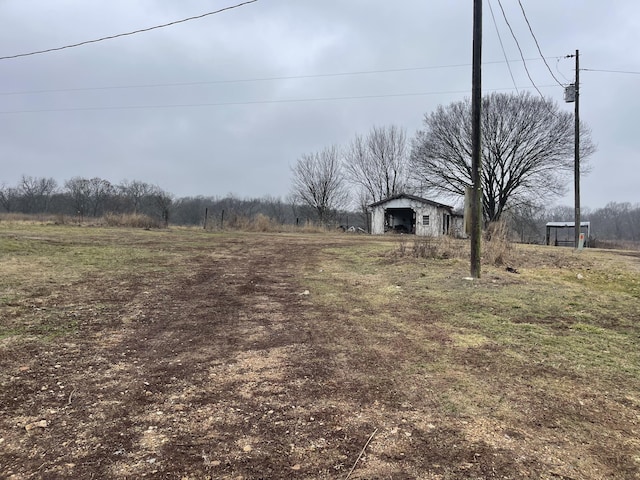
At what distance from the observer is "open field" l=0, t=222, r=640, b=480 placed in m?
2.18

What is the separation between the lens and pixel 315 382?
3145 mm

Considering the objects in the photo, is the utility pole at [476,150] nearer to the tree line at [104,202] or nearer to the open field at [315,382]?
the open field at [315,382]

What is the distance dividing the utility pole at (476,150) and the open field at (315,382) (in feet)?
4.12

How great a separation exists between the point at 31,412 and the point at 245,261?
7.83m

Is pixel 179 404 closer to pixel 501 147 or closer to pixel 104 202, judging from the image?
pixel 501 147

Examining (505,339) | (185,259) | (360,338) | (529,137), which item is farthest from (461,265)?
(529,137)

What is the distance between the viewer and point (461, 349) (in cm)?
399

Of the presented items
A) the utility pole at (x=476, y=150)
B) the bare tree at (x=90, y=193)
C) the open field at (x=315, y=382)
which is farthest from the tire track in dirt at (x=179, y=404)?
the bare tree at (x=90, y=193)

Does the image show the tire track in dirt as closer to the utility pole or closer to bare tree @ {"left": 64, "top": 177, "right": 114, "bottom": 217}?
the utility pole

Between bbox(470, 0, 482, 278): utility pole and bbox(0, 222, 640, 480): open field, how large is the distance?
4.12 ft

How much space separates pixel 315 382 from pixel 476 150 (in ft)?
20.2

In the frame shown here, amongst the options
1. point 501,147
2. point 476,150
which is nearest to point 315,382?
point 476,150

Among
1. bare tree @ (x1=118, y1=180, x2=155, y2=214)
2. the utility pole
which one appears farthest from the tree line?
the utility pole

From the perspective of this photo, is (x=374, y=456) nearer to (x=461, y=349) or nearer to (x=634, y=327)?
(x=461, y=349)
